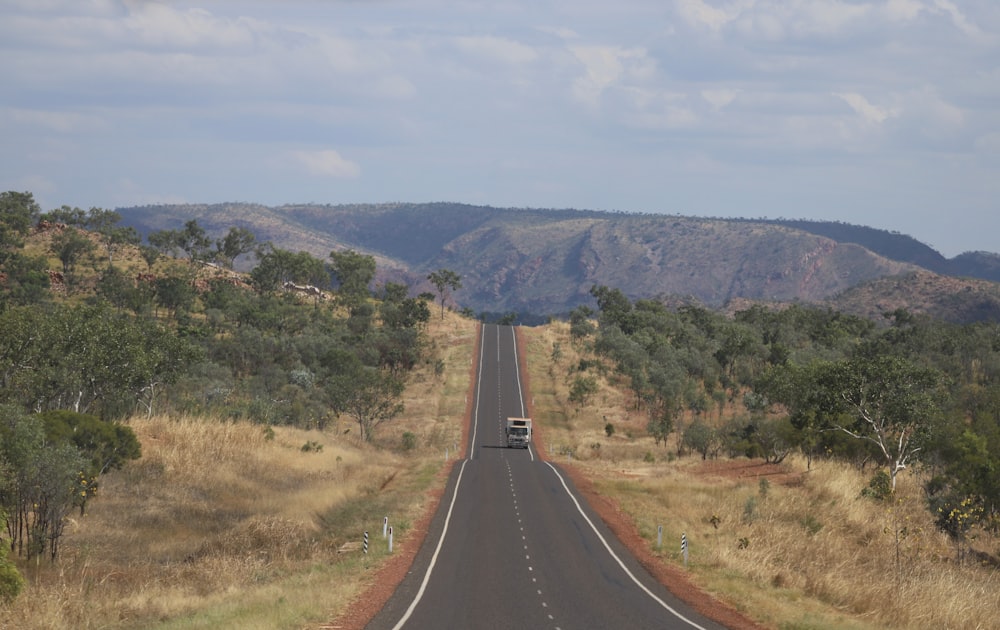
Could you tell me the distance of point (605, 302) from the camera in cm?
18762

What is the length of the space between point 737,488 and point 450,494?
654 inches

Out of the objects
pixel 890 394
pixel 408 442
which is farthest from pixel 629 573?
pixel 408 442

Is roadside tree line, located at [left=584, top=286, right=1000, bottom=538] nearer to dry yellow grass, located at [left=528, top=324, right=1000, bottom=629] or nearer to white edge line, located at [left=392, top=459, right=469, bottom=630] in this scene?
dry yellow grass, located at [left=528, top=324, right=1000, bottom=629]

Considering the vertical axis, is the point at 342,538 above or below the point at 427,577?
below

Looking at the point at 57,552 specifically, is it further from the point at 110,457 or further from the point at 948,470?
the point at 948,470

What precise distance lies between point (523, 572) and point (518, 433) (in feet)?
181

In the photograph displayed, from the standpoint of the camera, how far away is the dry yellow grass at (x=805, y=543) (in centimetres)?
2761

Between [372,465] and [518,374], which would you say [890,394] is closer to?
[372,465]

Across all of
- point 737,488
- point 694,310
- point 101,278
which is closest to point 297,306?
point 101,278

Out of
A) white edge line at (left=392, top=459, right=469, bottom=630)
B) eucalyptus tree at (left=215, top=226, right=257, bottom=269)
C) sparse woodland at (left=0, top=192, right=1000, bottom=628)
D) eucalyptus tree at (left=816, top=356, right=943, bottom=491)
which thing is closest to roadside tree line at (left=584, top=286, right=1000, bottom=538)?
eucalyptus tree at (left=816, top=356, right=943, bottom=491)

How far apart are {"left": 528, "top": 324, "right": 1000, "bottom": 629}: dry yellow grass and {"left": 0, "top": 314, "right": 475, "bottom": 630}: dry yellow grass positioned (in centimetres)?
1212

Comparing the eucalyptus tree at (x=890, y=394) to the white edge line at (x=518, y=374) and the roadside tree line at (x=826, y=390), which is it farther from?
the white edge line at (x=518, y=374)

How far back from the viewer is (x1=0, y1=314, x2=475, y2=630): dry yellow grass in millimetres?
25469

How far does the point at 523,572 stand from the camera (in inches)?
1232
